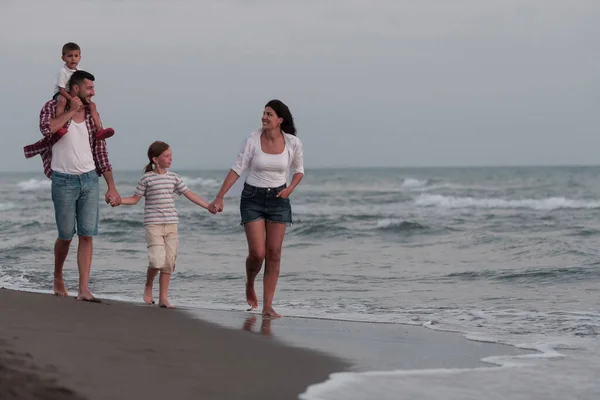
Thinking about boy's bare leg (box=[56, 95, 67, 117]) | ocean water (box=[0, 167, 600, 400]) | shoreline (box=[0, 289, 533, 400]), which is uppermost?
boy's bare leg (box=[56, 95, 67, 117])

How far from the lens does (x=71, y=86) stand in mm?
6797

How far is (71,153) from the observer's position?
6.79m

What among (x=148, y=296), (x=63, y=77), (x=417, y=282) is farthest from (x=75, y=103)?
(x=417, y=282)

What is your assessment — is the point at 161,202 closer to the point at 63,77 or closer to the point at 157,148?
the point at 157,148

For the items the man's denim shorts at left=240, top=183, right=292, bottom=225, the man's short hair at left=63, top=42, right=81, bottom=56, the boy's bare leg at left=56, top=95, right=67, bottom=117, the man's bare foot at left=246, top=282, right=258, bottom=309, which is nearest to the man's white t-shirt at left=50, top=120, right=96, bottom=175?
the boy's bare leg at left=56, top=95, right=67, bottom=117

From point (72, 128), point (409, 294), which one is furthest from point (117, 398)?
point (409, 294)

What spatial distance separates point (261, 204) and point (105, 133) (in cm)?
134

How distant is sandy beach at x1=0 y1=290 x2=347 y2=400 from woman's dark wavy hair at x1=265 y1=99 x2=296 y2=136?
1.82 meters

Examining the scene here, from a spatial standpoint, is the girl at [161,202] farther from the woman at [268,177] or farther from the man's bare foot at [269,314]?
the man's bare foot at [269,314]

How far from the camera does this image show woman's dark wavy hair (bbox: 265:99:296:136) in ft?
23.8

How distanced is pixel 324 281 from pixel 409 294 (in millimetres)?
1410

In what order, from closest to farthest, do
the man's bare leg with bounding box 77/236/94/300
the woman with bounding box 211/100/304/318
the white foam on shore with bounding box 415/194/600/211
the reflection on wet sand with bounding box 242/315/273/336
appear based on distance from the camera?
the reflection on wet sand with bounding box 242/315/273/336, the man's bare leg with bounding box 77/236/94/300, the woman with bounding box 211/100/304/318, the white foam on shore with bounding box 415/194/600/211

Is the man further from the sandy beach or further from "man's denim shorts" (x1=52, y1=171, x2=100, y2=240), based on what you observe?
the sandy beach

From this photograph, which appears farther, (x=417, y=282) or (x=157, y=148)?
(x=417, y=282)
